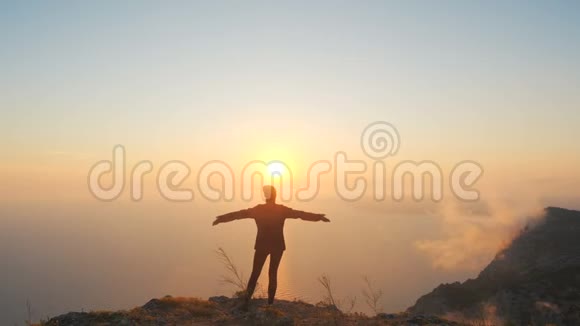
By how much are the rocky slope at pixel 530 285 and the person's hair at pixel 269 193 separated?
71.1 feet

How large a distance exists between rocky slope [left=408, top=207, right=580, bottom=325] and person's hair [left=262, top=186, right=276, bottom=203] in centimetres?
2168

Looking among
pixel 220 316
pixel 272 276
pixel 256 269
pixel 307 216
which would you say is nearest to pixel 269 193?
pixel 307 216

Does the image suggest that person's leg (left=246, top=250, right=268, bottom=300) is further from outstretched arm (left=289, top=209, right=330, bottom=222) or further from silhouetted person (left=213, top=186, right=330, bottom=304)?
outstretched arm (left=289, top=209, right=330, bottom=222)

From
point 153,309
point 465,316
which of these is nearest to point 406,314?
point 153,309

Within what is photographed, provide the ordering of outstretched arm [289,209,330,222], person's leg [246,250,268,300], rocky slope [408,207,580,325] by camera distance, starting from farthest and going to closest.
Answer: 1. rocky slope [408,207,580,325]
2. outstretched arm [289,209,330,222]
3. person's leg [246,250,268,300]

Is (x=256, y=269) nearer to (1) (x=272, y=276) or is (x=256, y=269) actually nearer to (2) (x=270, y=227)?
(1) (x=272, y=276)

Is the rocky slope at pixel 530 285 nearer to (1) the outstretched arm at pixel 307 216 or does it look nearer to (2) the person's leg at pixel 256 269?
(1) the outstretched arm at pixel 307 216

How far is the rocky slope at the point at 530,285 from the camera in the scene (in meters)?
38.8

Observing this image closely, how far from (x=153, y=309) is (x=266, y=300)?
3.69 meters

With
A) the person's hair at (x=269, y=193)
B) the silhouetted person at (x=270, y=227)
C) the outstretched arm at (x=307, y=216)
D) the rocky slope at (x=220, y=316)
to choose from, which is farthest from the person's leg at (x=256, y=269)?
the person's hair at (x=269, y=193)

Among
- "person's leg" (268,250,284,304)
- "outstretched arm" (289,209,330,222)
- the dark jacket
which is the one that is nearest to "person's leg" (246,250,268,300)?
the dark jacket

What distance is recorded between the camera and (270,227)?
14266 millimetres

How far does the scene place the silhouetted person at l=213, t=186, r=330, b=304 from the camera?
14055 mm

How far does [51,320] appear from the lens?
11.6 m
